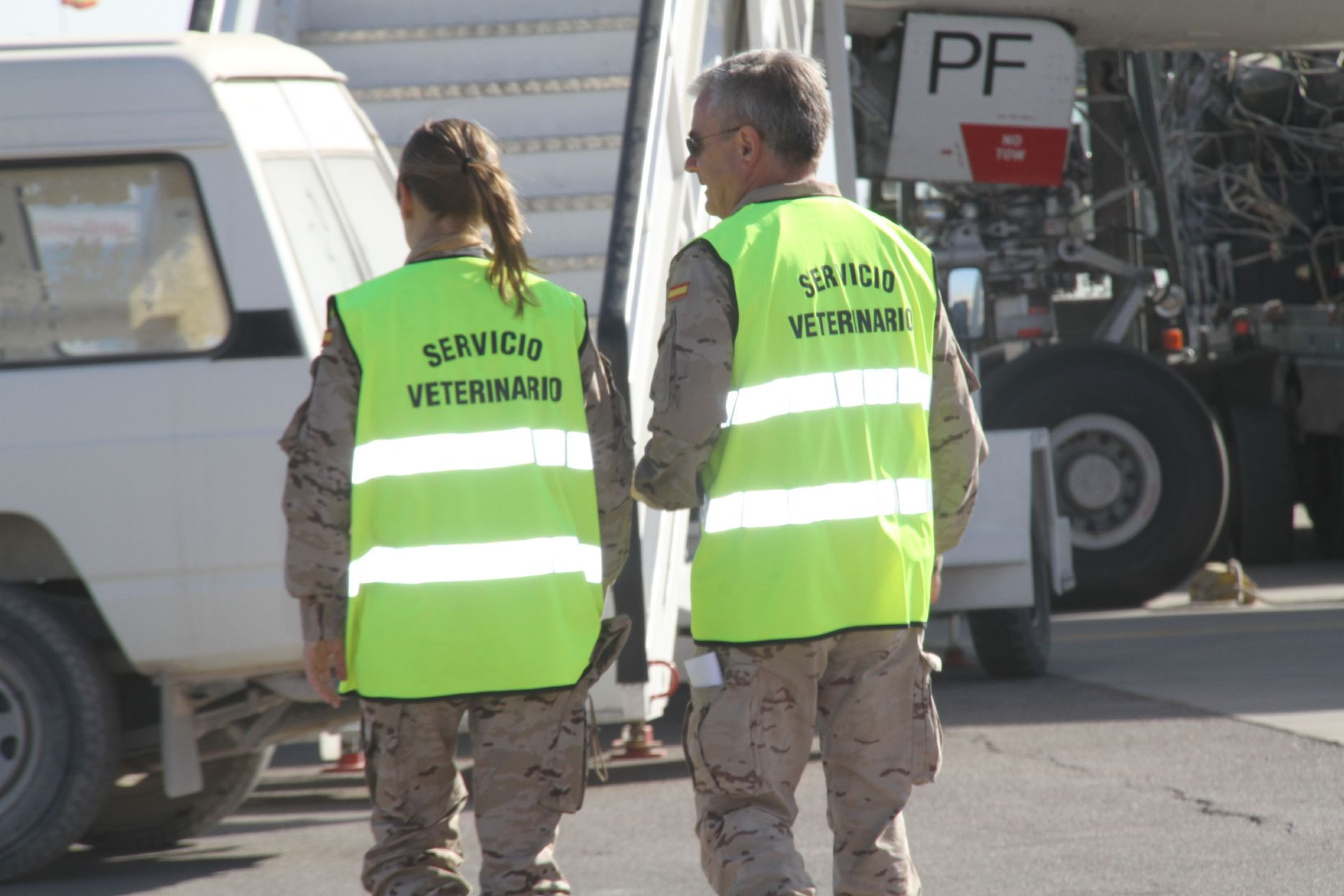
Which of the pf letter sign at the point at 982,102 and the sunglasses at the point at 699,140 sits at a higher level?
the pf letter sign at the point at 982,102

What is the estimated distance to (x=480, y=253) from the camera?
135 inches

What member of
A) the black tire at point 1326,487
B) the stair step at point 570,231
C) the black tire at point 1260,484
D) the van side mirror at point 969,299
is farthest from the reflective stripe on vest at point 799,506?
the black tire at point 1326,487

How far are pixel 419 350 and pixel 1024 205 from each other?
9150 mm

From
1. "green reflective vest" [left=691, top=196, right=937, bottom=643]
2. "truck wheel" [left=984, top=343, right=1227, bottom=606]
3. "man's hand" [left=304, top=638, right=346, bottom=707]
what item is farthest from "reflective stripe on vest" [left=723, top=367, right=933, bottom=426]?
"truck wheel" [left=984, top=343, right=1227, bottom=606]

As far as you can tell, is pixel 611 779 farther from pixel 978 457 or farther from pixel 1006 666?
pixel 978 457

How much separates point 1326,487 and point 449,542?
38.5 ft

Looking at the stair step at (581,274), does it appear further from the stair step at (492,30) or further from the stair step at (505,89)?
the stair step at (492,30)

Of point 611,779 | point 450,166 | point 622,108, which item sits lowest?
point 611,779

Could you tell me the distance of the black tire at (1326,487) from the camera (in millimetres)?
13688

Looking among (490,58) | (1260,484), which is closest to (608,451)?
(490,58)

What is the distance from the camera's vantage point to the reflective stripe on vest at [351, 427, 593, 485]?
3.28 meters

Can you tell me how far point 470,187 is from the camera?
3402mm

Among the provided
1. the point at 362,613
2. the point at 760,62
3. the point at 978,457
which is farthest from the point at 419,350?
the point at 978,457

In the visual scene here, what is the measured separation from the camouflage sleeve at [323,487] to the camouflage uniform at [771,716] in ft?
1.71
